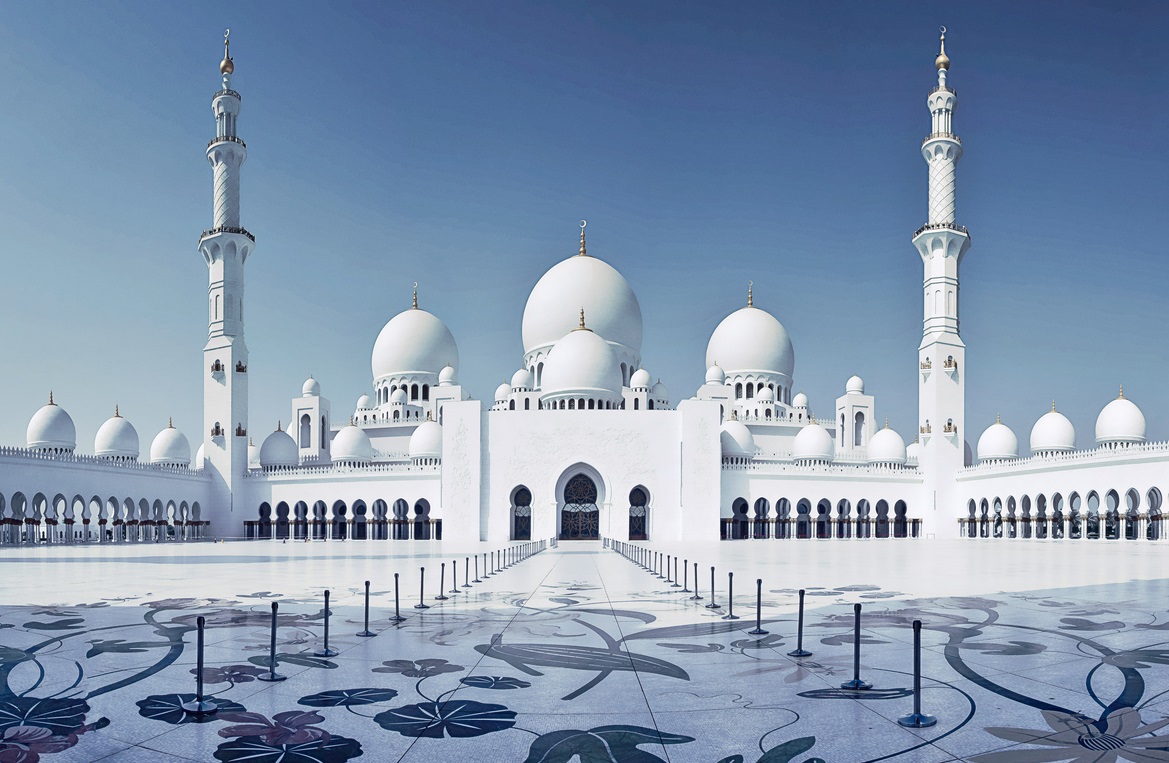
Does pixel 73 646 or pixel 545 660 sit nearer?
pixel 545 660

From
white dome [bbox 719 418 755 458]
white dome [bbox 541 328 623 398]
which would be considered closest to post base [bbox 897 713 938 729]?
white dome [bbox 541 328 623 398]

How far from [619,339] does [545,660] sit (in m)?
35.9

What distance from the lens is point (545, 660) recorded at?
21.2 feet

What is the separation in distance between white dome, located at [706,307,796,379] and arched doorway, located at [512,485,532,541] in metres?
16.1

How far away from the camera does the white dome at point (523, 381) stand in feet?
142

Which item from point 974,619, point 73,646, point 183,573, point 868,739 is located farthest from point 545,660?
point 183,573

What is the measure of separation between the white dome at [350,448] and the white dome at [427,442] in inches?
83.3

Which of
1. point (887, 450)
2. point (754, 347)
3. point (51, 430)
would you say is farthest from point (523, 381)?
point (51, 430)

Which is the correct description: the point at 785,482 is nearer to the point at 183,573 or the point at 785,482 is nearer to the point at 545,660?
the point at 183,573

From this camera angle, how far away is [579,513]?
35.4 metres

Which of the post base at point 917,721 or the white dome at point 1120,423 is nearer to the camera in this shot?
the post base at point 917,721

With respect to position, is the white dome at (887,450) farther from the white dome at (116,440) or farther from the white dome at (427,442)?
the white dome at (116,440)

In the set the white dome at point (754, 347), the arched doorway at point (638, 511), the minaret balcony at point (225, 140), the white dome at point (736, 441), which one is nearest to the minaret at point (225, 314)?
the minaret balcony at point (225, 140)

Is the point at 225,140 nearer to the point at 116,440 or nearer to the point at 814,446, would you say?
the point at 116,440
